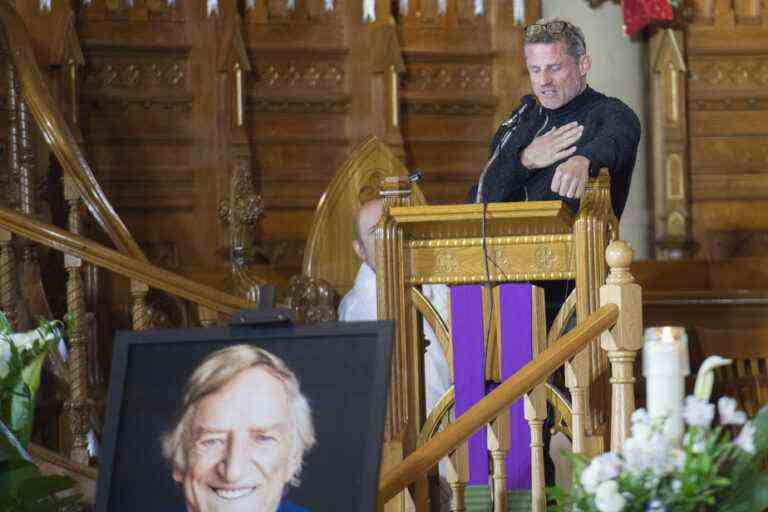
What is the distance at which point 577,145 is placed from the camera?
151 inches

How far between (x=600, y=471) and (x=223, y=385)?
74 cm

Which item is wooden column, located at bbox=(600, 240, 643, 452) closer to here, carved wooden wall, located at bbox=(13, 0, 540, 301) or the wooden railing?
the wooden railing

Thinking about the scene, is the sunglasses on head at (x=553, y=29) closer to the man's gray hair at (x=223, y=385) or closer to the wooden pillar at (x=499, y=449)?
the wooden pillar at (x=499, y=449)

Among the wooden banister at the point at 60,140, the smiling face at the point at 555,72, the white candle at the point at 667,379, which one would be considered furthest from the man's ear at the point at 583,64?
the wooden banister at the point at 60,140

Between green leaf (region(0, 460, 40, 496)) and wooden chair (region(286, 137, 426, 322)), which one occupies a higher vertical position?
wooden chair (region(286, 137, 426, 322))

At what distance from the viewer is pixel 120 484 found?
2.74 m

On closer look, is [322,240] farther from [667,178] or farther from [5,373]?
[5,373]

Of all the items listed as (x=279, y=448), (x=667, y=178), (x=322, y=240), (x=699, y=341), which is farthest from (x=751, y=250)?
(x=279, y=448)

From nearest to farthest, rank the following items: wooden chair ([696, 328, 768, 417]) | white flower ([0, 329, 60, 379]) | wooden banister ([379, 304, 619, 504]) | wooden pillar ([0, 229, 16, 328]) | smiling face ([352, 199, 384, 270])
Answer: wooden banister ([379, 304, 619, 504]) < white flower ([0, 329, 60, 379]) < wooden pillar ([0, 229, 16, 328]) < wooden chair ([696, 328, 768, 417]) < smiling face ([352, 199, 384, 270])

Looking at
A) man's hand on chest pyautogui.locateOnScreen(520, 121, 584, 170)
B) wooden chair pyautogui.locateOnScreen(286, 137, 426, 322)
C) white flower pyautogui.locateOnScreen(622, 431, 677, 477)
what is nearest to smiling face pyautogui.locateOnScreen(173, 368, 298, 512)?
white flower pyautogui.locateOnScreen(622, 431, 677, 477)

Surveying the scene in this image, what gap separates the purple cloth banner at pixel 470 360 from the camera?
362cm

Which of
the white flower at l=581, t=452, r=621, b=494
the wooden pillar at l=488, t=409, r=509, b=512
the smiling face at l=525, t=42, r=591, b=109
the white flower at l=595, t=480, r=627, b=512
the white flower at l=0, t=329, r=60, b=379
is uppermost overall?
the smiling face at l=525, t=42, r=591, b=109

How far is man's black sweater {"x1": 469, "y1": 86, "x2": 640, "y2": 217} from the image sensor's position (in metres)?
3.79

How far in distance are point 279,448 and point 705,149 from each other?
4.64m
